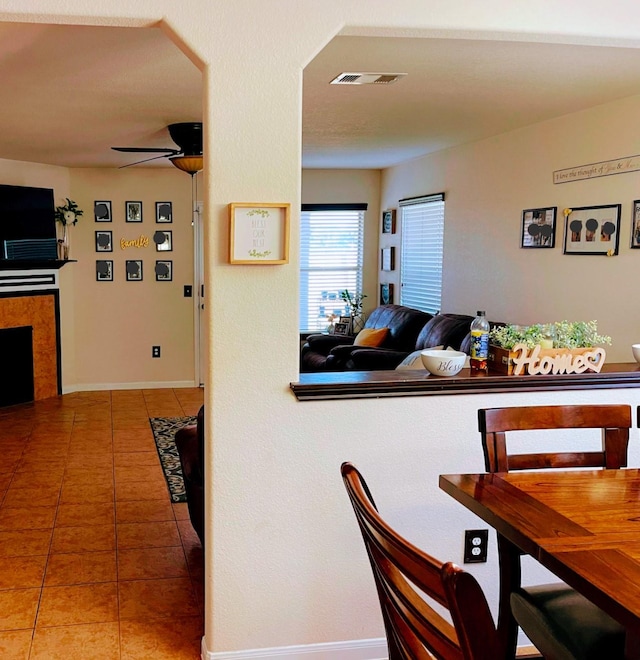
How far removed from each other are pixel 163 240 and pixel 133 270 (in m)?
0.45

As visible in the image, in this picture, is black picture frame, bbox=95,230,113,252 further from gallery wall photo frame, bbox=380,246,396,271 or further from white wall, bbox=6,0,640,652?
white wall, bbox=6,0,640,652

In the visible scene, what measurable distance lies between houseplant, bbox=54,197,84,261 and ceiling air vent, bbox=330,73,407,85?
15.0 feet

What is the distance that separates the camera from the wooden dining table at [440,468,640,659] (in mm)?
1438

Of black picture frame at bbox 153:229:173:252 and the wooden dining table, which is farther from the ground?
black picture frame at bbox 153:229:173:252

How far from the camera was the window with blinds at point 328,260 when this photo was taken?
27.1ft

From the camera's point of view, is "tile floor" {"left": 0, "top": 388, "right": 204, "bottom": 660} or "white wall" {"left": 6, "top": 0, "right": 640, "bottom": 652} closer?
"white wall" {"left": 6, "top": 0, "right": 640, "bottom": 652}

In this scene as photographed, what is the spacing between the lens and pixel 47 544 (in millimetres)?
3775

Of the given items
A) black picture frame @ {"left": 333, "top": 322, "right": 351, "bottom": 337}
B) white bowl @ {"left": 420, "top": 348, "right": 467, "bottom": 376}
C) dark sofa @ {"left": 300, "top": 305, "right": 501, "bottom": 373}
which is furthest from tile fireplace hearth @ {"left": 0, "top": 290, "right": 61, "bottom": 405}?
white bowl @ {"left": 420, "top": 348, "right": 467, "bottom": 376}

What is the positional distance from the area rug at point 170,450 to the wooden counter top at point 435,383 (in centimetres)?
222

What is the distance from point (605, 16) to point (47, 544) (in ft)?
11.3

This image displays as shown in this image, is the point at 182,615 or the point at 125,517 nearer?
the point at 182,615

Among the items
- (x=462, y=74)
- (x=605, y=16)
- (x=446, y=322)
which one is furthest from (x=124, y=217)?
(x=605, y=16)

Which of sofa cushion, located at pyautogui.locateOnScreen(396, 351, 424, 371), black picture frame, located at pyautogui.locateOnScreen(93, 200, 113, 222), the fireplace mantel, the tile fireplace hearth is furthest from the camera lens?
black picture frame, located at pyautogui.locateOnScreen(93, 200, 113, 222)

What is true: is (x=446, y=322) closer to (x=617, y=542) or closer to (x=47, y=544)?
(x=47, y=544)
